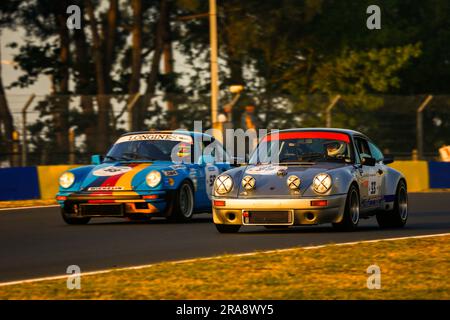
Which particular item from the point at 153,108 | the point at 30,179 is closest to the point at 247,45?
the point at 153,108

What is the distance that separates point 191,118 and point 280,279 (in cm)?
2155

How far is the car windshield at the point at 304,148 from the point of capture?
48.3 ft

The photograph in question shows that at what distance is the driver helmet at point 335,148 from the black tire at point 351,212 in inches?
25.2

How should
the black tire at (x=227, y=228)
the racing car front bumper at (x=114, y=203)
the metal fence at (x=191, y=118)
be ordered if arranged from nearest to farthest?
the black tire at (x=227, y=228) < the racing car front bumper at (x=114, y=203) < the metal fence at (x=191, y=118)

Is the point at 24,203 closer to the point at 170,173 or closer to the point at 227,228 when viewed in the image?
the point at 170,173

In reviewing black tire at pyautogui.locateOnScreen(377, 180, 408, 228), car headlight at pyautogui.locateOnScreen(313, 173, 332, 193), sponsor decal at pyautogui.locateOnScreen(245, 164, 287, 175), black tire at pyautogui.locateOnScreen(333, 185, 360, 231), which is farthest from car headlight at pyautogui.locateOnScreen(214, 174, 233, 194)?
black tire at pyautogui.locateOnScreen(377, 180, 408, 228)

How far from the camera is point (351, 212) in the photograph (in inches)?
562

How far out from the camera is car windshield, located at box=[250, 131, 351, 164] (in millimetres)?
14719

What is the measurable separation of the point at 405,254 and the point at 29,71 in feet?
109

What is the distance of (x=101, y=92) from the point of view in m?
40.1

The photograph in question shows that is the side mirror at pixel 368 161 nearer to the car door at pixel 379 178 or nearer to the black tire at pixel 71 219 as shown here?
the car door at pixel 379 178

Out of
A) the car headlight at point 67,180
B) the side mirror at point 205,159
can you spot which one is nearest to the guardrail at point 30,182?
the side mirror at point 205,159

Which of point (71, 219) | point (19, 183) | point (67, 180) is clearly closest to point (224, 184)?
point (67, 180)
